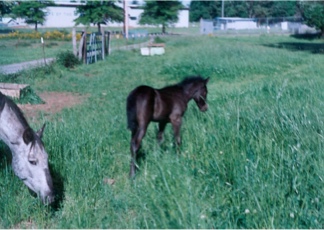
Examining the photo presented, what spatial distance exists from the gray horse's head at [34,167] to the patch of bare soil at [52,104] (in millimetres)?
4144

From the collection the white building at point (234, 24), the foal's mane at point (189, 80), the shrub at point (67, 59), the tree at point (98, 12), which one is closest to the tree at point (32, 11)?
the tree at point (98, 12)

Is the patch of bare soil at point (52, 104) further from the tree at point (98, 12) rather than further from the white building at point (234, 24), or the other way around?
the white building at point (234, 24)

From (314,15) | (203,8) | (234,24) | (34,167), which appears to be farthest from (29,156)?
(234,24)

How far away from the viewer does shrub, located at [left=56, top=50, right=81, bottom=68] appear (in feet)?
52.7

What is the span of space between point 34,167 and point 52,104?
5.95m

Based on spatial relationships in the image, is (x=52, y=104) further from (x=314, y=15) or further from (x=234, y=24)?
(x=234, y=24)

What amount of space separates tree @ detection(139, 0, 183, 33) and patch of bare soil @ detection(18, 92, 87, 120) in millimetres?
16928

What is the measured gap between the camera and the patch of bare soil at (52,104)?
8.80 meters

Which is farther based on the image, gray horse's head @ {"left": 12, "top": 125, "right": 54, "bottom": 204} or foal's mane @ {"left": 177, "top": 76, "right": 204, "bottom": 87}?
foal's mane @ {"left": 177, "top": 76, "right": 204, "bottom": 87}

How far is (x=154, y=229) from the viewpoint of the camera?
3.31m

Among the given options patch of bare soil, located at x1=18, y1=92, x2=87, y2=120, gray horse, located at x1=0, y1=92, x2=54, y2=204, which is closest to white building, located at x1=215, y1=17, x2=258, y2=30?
patch of bare soil, located at x1=18, y1=92, x2=87, y2=120

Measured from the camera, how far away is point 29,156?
4020mm

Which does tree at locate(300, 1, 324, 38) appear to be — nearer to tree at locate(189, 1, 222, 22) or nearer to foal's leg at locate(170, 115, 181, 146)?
tree at locate(189, 1, 222, 22)

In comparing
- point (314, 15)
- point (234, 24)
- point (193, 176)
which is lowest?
point (193, 176)
